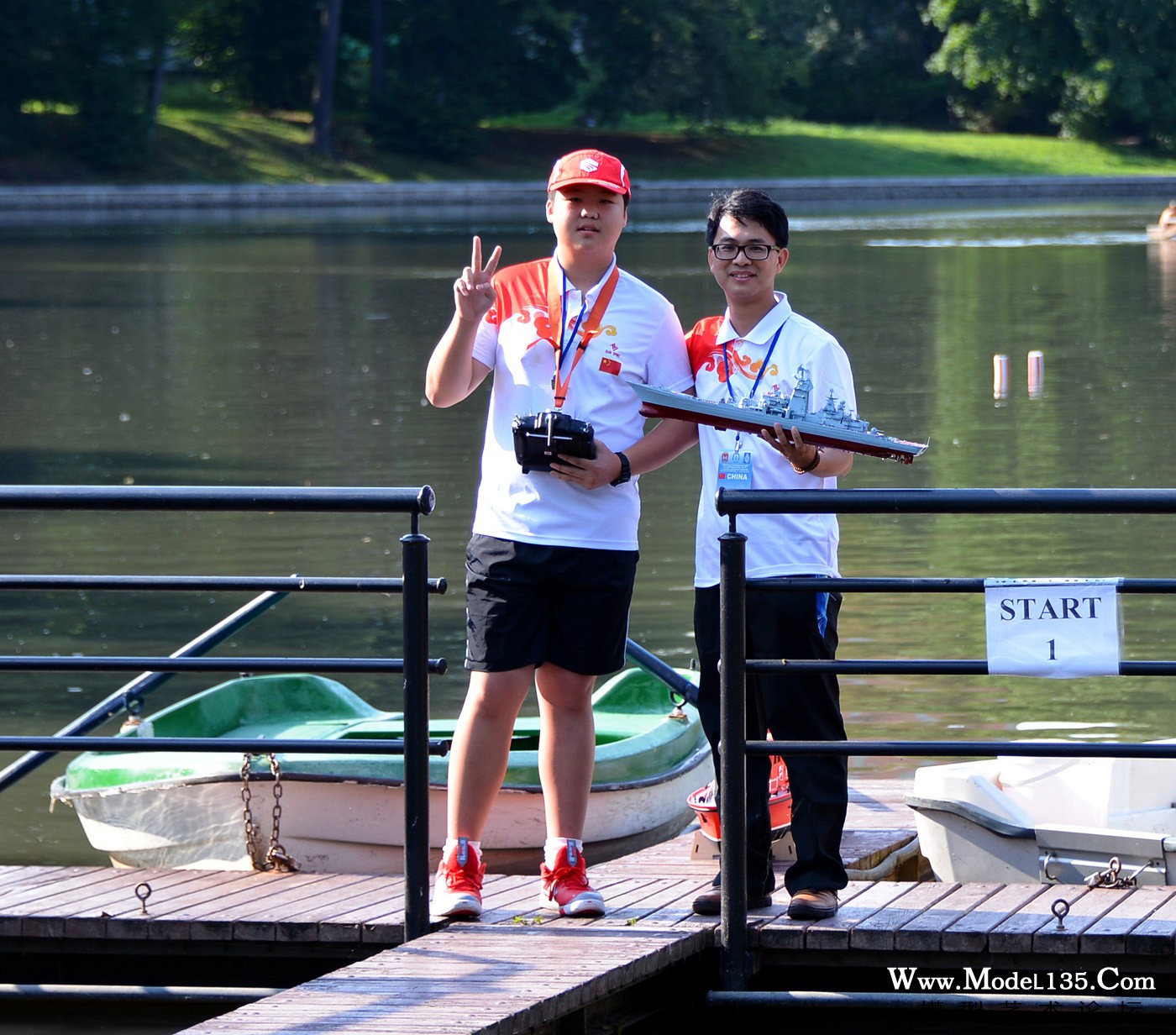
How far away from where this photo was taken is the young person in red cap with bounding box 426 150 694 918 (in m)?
4.84

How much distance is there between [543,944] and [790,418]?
4.56 ft

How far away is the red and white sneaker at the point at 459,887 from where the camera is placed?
16.2 ft

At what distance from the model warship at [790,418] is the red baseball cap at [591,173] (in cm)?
53

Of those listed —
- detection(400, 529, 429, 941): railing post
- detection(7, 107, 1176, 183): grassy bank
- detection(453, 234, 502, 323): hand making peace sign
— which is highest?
detection(7, 107, 1176, 183): grassy bank

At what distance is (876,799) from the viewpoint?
6.66 meters

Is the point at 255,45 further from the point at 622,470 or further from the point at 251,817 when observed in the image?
the point at 622,470

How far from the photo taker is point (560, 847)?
5.01m

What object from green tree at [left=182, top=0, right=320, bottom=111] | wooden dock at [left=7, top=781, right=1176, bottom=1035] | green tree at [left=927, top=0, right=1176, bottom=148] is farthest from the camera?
green tree at [left=927, top=0, right=1176, bottom=148]

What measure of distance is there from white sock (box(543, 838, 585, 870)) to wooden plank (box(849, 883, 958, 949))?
0.71 meters

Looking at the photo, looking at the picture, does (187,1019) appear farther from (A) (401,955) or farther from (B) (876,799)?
(B) (876,799)

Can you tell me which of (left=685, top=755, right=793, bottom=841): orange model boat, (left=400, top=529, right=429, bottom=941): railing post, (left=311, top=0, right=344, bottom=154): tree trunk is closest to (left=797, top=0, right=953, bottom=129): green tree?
(left=311, top=0, right=344, bottom=154): tree trunk

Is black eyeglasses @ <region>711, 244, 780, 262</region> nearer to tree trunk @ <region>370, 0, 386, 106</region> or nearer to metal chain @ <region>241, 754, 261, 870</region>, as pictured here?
metal chain @ <region>241, 754, 261, 870</region>

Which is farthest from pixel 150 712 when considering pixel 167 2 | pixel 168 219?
pixel 167 2

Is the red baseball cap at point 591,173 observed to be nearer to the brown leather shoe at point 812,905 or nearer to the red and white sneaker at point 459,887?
the red and white sneaker at point 459,887
